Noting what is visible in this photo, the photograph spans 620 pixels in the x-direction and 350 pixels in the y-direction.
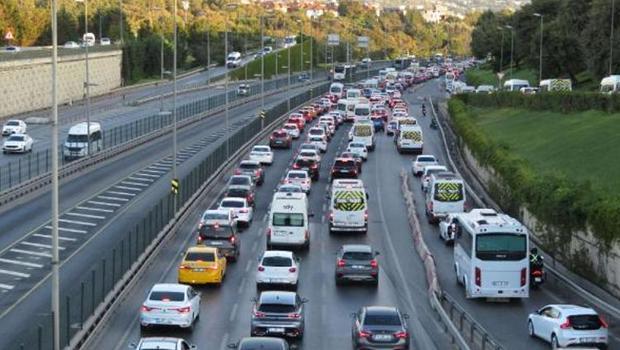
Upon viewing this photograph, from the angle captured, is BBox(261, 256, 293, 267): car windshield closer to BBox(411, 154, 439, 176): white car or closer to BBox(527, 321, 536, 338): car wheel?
BBox(527, 321, 536, 338): car wheel

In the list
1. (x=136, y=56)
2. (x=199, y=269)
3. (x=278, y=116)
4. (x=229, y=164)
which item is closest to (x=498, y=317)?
(x=199, y=269)

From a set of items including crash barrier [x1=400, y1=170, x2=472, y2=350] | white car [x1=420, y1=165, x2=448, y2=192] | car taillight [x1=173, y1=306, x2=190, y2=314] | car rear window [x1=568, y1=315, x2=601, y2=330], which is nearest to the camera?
car rear window [x1=568, y1=315, x2=601, y2=330]

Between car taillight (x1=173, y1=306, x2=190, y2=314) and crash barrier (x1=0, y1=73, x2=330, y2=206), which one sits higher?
car taillight (x1=173, y1=306, x2=190, y2=314)

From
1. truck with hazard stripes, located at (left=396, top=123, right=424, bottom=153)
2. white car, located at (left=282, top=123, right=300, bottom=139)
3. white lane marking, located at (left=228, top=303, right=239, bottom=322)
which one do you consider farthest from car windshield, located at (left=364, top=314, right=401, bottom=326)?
white car, located at (left=282, top=123, right=300, bottom=139)

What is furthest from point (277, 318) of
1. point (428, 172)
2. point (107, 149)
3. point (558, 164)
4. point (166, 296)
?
point (107, 149)

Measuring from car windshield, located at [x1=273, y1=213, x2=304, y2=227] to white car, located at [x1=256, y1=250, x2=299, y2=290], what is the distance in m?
7.65

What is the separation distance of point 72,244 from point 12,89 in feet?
201

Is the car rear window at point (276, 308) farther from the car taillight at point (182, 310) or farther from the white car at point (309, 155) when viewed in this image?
the white car at point (309, 155)

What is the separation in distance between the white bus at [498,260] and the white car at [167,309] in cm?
962

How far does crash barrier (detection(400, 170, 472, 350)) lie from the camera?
3095 cm

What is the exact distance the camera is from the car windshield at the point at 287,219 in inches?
1847

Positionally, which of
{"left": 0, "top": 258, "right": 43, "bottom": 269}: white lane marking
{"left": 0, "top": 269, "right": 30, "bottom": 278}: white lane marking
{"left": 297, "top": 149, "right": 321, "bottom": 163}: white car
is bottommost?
{"left": 0, "top": 258, "right": 43, "bottom": 269}: white lane marking

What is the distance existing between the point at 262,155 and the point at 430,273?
118 feet

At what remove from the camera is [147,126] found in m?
94.2
